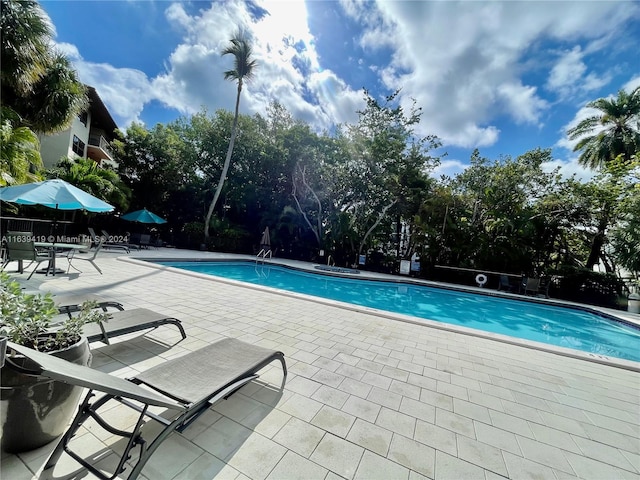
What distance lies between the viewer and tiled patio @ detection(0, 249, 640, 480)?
62.6 inches

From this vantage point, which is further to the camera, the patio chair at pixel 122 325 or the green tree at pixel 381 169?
the green tree at pixel 381 169

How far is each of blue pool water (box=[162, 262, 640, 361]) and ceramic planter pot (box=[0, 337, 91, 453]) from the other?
722 centimetres

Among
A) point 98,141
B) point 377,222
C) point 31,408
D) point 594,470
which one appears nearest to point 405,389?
point 594,470

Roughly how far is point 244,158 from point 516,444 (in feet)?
58.8

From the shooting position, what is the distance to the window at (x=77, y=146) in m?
15.0

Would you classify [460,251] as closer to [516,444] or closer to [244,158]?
[516,444]

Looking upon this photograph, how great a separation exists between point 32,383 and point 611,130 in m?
23.1

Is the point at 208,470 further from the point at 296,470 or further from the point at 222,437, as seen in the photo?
the point at 296,470

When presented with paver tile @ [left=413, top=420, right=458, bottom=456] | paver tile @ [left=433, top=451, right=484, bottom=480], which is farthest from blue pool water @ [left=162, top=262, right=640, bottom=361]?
paver tile @ [left=433, top=451, right=484, bottom=480]

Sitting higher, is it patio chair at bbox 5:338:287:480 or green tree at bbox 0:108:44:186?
green tree at bbox 0:108:44:186

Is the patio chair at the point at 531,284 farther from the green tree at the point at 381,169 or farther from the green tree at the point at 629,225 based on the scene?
the green tree at the point at 381,169

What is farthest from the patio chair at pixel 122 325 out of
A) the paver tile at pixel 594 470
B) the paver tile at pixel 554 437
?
Result: the paver tile at pixel 594 470

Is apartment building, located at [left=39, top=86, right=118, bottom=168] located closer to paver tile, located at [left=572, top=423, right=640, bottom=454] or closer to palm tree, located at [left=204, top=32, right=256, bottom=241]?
palm tree, located at [left=204, top=32, right=256, bottom=241]

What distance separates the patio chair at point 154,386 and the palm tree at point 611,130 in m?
20.3
